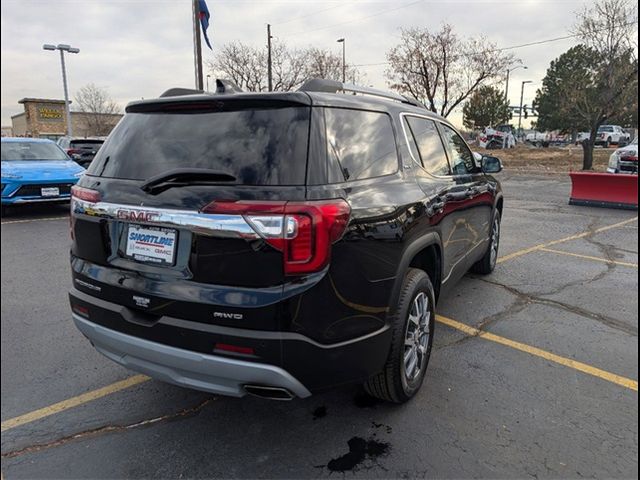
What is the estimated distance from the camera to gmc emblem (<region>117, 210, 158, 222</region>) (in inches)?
89.4

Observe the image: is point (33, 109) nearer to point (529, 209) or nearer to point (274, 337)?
point (529, 209)

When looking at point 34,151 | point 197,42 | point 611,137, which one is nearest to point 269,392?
point 34,151

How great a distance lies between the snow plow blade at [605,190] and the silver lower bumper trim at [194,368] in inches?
446

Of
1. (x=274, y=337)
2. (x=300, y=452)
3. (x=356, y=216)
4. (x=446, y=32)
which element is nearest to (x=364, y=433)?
(x=300, y=452)

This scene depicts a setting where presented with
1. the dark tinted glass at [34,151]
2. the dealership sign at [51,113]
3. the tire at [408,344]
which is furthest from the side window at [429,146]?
the dealership sign at [51,113]

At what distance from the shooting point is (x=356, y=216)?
2.33 m

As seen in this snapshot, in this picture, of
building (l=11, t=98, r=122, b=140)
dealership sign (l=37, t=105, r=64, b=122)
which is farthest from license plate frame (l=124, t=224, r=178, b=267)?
dealership sign (l=37, t=105, r=64, b=122)

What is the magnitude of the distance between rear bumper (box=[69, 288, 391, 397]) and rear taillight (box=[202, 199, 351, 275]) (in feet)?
1.10

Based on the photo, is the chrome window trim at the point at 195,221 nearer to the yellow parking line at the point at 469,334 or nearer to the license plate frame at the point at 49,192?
the yellow parking line at the point at 469,334

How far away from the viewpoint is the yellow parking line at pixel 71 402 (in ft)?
8.91

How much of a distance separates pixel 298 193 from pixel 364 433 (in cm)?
145

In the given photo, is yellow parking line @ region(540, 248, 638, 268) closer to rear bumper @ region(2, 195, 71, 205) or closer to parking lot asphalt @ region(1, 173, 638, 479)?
parking lot asphalt @ region(1, 173, 638, 479)

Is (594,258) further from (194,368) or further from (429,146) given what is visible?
(194,368)

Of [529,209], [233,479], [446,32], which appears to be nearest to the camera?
[233,479]
